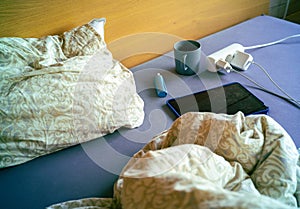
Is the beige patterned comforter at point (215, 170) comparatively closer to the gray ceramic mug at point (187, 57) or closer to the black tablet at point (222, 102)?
the black tablet at point (222, 102)

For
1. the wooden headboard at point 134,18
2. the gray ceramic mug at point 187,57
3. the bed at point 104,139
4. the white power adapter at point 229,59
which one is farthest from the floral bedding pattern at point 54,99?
the white power adapter at point 229,59

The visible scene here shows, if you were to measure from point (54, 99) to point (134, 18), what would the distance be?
53cm

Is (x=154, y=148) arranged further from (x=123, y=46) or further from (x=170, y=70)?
(x=123, y=46)

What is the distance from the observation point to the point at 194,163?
432mm

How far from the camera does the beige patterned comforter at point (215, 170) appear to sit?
345mm

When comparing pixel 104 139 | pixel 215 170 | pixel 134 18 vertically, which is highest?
pixel 134 18

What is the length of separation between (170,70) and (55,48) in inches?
16.7

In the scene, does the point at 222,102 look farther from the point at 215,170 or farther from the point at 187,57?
the point at 215,170

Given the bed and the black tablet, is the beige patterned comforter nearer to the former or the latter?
the bed

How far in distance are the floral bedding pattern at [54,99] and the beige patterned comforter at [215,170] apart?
19 cm

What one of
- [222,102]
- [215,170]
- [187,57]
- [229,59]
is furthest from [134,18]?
[215,170]

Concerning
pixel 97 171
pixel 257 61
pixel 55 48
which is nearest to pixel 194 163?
pixel 97 171

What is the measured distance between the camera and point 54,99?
66 centimetres

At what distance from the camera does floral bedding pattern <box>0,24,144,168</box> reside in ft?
2.09
